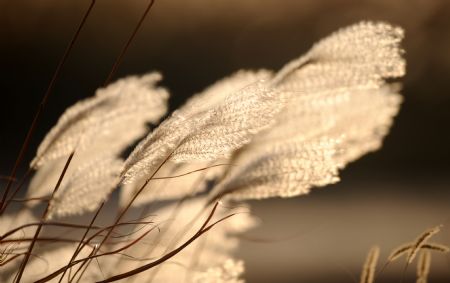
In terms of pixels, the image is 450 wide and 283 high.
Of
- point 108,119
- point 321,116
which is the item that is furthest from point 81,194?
point 321,116

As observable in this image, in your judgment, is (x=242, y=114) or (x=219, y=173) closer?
(x=242, y=114)

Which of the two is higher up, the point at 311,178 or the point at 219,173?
the point at 219,173

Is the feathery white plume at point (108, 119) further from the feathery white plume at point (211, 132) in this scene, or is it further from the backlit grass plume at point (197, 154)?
the feathery white plume at point (211, 132)

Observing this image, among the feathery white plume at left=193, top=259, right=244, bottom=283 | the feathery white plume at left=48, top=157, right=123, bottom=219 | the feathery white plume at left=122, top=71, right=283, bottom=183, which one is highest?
the feathery white plume at left=48, top=157, right=123, bottom=219

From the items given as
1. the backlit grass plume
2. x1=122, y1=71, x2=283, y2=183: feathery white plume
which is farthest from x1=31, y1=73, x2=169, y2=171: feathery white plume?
x1=122, y1=71, x2=283, y2=183: feathery white plume

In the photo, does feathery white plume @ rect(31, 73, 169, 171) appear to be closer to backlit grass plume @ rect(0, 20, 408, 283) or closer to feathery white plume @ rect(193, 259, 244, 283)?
backlit grass plume @ rect(0, 20, 408, 283)

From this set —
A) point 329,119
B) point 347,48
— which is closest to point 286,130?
point 329,119

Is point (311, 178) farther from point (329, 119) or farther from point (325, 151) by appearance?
point (329, 119)

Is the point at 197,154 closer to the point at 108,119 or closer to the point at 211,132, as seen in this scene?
the point at 211,132

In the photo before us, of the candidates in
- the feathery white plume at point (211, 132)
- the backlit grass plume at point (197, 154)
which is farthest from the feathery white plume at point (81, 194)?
the feathery white plume at point (211, 132)
